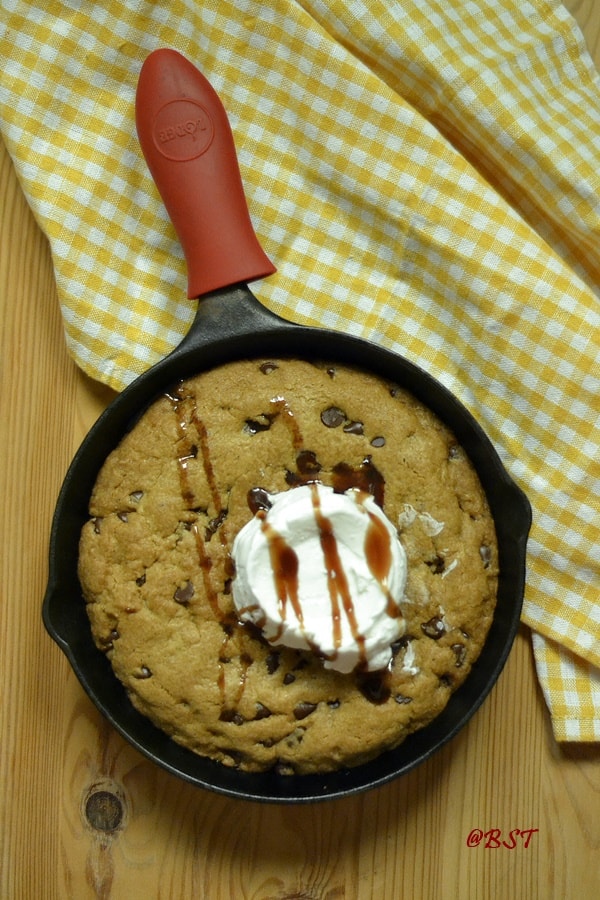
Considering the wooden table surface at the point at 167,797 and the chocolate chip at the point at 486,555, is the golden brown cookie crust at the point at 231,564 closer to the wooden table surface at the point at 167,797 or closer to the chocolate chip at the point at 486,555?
the chocolate chip at the point at 486,555

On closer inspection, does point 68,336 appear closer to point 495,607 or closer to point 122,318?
point 122,318

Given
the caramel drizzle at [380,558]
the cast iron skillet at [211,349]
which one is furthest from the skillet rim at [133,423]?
the caramel drizzle at [380,558]

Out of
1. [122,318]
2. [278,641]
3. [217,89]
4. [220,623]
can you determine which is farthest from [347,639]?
[217,89]

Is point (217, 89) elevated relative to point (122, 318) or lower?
elevated

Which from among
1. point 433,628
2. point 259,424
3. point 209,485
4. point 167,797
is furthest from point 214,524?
point 167,797

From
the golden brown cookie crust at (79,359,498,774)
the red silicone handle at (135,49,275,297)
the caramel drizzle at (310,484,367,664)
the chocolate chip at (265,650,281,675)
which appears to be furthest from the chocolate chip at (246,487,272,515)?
the red silicone handle at (135,49,275,297)

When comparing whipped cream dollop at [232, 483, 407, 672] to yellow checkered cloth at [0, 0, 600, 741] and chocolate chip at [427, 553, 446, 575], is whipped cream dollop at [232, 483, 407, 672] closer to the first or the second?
chocolate chip at [427, 553, 446, 575]

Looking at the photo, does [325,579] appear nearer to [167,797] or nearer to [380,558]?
[380,558]
